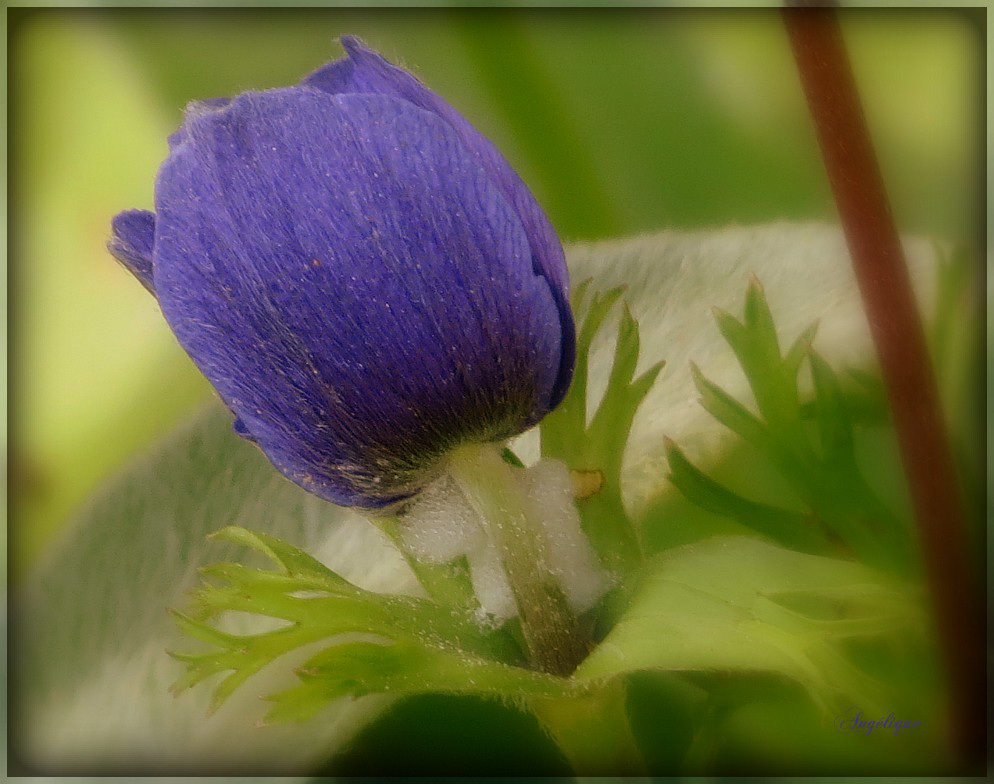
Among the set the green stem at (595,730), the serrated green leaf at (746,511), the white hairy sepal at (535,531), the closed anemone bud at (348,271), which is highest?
the closed anemone bud at (348,271)

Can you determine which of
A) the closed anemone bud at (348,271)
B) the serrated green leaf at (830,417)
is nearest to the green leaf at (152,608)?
the closed anemone bud at (348,271)

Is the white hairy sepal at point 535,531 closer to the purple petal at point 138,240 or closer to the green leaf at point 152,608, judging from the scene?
the green leaf at point 152,608

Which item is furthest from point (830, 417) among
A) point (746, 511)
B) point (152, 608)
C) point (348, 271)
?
point (152, 608)

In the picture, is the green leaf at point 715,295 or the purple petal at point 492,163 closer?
the purple petal at point 492,163

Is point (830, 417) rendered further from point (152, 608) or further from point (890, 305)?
point (152, 608)

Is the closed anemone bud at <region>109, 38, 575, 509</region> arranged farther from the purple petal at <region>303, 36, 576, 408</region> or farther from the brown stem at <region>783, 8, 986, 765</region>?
the brown stem at <region>783, 8, 986, 765</region>

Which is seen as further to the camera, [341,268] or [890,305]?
[890,305]

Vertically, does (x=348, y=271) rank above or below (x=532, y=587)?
above

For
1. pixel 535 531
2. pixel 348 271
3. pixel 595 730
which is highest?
pixel 348 271
